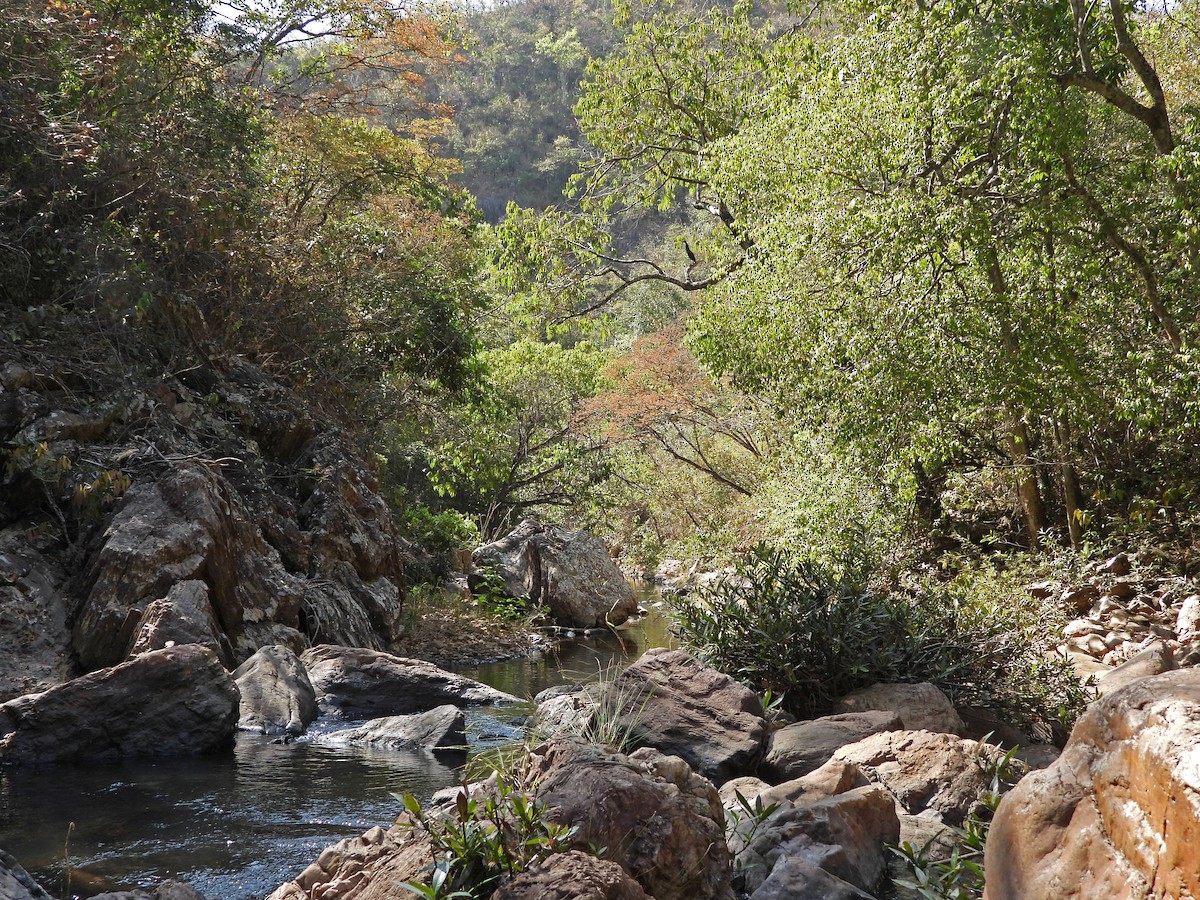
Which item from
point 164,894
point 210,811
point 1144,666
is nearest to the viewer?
point 164,894

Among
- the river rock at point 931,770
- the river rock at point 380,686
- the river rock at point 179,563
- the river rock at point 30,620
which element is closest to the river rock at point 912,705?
the river rock at point 931,770

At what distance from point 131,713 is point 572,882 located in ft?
15.7

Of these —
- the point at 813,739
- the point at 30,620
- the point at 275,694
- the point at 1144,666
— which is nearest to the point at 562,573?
the point at 275,694

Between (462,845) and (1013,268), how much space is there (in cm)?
760

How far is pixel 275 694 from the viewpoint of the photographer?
799cm

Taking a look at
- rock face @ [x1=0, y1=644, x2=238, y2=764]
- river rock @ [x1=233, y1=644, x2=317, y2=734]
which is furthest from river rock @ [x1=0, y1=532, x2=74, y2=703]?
river rock @ [x1=233, y1=644, x2=317, y2=734]

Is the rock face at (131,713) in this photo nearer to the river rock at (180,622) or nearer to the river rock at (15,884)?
the river rock at (180,622)

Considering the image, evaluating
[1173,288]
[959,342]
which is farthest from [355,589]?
[1173,288]

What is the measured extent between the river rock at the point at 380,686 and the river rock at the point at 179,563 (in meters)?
1.01

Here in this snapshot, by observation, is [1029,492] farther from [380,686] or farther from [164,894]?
[164,894]

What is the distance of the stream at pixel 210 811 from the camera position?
4605 mm

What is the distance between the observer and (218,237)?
12.2 metres

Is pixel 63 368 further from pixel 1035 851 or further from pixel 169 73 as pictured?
pixel 1035 851

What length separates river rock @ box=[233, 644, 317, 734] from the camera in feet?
25.5
